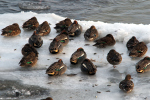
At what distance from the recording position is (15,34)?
9.88 m

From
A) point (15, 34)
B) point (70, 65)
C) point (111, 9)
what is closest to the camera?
point (70, 65)

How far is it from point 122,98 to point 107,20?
8195 mm

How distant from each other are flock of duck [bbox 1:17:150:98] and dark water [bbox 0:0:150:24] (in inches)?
164

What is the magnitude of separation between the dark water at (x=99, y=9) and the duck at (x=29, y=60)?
6801 mm

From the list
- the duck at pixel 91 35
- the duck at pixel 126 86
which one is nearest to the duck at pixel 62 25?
the duck at pixel 91 35

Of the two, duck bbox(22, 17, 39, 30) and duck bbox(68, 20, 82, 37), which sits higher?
duck bbox(22, 17, 39, 30)

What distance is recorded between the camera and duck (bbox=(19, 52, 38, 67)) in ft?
24.3

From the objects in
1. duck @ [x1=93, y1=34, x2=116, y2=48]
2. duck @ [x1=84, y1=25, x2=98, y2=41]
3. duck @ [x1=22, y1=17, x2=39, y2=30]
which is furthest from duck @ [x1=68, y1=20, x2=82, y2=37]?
duck @ [x1=22, y1=17, x2=39, y2=30]

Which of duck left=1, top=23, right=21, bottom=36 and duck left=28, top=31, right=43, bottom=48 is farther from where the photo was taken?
duck left=1, top=23, right=21, bottom=36

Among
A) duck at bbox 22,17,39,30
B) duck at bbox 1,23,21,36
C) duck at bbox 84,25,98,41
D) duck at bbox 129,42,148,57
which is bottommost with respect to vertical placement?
duck at bbox 129,42,148,57

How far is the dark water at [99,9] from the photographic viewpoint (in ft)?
45.9

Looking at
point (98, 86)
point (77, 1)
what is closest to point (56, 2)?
point (77, 1)

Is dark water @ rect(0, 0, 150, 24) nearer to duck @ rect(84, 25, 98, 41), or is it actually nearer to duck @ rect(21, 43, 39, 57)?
duck @ rect(84, 25, 98, 41)

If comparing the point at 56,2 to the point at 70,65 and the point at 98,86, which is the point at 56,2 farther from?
the point at 98,86
